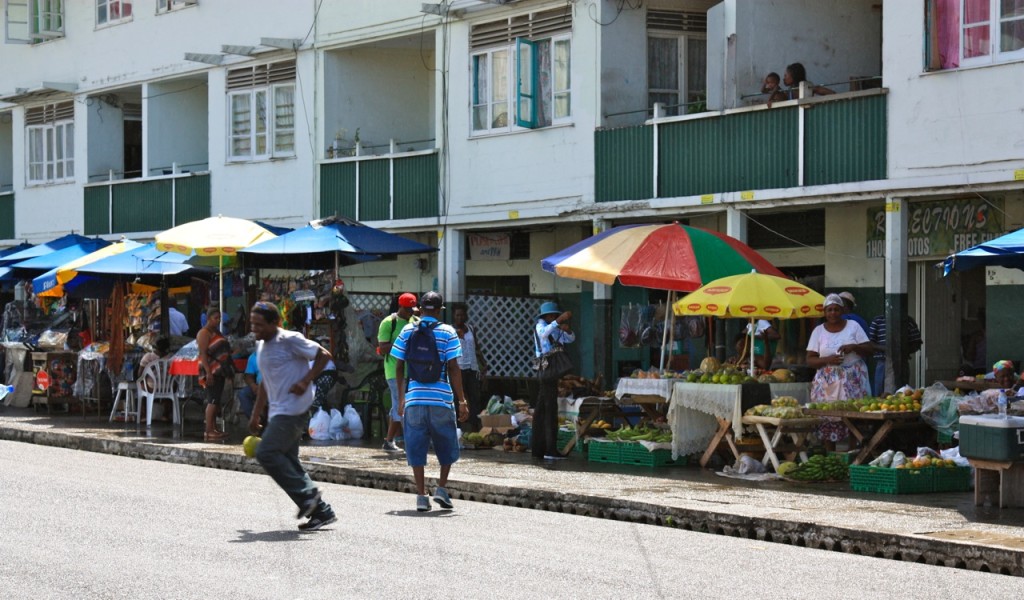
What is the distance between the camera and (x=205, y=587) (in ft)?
28.2

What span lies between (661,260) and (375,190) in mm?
10429

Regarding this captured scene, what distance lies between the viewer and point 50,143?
34.0 metres

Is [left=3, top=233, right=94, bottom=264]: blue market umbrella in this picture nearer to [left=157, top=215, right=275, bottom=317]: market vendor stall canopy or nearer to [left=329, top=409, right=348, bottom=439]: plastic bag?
[left=157, top=215, right=275, bottom=317]: market vendor stall canopy

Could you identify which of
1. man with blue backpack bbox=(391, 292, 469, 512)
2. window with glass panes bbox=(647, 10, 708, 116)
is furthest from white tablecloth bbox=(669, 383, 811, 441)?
window with glass panes bbox=(647, 10, 708, 116)

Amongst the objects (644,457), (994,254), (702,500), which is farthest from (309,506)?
(994,254)

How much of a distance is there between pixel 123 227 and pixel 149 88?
3011 millimetres

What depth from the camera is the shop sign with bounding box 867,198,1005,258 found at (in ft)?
61.7

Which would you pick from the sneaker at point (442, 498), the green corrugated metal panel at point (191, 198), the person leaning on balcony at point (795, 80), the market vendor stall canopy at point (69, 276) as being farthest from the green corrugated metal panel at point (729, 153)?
the green corrugated metal panel at point (191, 198)

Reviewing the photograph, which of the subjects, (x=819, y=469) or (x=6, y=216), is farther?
(x=6, y=216)

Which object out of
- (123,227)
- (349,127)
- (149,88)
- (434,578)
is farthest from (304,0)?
(434,578)

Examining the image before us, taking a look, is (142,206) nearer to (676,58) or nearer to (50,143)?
(50,143)

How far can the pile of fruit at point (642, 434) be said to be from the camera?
1641 cm

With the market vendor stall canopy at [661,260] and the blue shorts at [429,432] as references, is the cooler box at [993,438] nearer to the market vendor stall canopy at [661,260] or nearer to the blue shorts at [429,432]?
the market vendor stall canopy at [661,260]

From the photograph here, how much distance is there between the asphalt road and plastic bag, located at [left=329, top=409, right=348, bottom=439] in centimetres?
623
